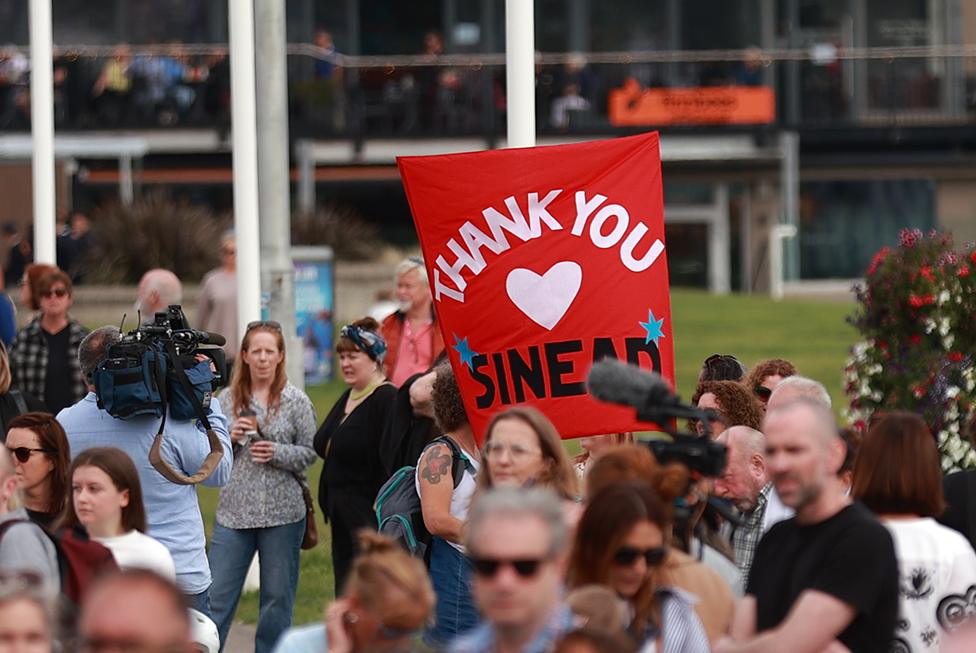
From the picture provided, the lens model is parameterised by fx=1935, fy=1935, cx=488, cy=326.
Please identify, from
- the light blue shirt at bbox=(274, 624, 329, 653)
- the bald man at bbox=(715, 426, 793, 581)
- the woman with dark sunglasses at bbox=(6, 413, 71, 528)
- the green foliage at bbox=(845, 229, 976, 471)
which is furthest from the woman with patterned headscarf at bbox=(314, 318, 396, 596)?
the light blue shirt at bbox=(274, 624, 329, 653)

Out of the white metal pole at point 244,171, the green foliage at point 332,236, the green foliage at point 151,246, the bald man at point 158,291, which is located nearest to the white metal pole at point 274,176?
the white metal pole at point 244,171

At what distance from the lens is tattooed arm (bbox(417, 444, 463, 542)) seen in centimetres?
718

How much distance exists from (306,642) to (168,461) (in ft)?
9.00

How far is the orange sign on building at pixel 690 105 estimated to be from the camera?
A: 125 feet

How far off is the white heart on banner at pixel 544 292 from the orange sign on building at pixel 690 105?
3032 centimetres

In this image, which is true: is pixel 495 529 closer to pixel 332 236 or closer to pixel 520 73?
pixel 520 73

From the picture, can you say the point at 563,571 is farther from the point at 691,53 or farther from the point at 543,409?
the point at 691,53

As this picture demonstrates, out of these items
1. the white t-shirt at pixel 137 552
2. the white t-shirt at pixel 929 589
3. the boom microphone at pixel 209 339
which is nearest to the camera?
the white t-shirt at pixel 929 589

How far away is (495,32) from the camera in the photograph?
42.4 meters

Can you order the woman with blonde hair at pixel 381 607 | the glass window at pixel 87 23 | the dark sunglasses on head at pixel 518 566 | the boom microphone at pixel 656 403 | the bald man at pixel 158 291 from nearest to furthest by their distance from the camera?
the dark sunglasses on head at pixel 518 566 → the woman with blonde hair at pixel 381 607 → the boom microphone at pixel 656 403 → the bald man at pixel 158 291 → the glass window at pixel 87 23

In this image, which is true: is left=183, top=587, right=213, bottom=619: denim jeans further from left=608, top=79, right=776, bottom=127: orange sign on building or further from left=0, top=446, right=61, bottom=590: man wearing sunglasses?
left=608, top=79, right=776, bottom=127: orange sign on building

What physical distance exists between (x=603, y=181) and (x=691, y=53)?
109 feet

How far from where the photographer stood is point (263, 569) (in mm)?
9172

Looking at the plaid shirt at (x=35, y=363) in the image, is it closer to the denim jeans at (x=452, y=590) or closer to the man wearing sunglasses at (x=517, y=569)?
the denim jeans at (x=452, y=590)
